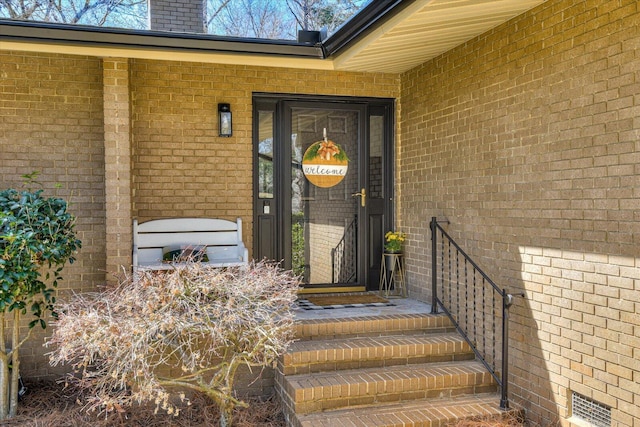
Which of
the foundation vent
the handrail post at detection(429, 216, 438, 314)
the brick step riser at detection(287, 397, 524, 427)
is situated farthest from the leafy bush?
the foundation vent

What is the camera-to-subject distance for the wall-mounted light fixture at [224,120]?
5.78 m

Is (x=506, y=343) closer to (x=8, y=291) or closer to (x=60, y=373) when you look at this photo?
(x=8, y=291)

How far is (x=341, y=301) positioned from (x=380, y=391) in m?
1.79

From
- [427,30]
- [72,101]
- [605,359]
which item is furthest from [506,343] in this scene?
[72,101]

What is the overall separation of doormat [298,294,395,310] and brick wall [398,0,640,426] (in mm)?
1218

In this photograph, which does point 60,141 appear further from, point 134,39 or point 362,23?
point 362,23

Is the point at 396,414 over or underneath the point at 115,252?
underneath

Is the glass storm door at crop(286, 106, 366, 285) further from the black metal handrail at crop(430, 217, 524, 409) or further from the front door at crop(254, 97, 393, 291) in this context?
the black metal handrail at crop(430, 217, 524, 409)

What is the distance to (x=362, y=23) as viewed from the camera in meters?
4.57

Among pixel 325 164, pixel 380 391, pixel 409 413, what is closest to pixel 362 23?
pixel 325 164

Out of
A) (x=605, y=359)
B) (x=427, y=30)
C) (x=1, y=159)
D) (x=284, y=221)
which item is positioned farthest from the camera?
(x=284, y=221)

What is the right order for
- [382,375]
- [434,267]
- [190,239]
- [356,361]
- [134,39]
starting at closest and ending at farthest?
[382,375]
[356,361]
[134,39]
[434,267]
[190,239]

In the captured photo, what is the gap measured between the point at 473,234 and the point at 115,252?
11.1 ft

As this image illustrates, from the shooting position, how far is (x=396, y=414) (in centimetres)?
400
